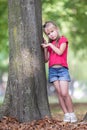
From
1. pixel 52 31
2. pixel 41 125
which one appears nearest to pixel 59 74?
pixel 52 31

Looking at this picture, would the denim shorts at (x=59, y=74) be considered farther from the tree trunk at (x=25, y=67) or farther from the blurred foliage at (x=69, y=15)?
the blurred foliage at (x=69, y=15)

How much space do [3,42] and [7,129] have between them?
16.0m

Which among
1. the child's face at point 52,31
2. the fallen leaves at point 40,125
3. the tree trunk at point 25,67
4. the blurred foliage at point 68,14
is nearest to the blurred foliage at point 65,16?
the blurred foliage at point 68,14

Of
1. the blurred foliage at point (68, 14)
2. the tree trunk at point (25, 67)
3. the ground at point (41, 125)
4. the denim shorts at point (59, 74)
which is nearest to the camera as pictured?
the ground at point (41, 125)

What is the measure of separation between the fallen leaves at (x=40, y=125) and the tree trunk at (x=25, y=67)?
0.88ft

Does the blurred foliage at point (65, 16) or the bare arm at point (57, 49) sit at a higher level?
the blurred foliage at point (65, 16)

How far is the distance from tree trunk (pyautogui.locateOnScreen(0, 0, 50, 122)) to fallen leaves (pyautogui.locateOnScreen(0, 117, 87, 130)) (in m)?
0.27

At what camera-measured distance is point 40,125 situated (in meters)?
7.84

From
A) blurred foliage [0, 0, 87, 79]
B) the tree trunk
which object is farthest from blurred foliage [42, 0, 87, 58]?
the tree trunk

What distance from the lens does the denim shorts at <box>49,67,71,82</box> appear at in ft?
28.1

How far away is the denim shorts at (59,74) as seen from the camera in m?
8.56

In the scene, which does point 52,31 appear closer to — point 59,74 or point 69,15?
point 59,74

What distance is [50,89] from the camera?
130 feet

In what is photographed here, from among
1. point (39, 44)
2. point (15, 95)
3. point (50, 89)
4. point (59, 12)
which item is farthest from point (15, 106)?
point (50, 89)
